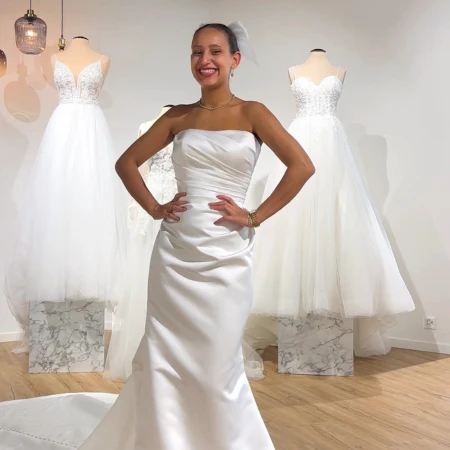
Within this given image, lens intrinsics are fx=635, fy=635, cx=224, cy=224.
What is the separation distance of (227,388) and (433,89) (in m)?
3.82

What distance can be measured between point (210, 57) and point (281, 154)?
384mm

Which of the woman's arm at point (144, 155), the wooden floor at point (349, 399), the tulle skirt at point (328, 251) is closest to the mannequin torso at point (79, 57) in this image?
the tulle skirt at point (328, 251)

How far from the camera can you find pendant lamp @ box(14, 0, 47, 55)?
457cm

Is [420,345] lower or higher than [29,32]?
lower

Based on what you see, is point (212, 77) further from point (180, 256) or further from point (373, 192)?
point (373, 192)

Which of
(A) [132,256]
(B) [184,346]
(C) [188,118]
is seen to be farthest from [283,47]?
(B) [184,346]

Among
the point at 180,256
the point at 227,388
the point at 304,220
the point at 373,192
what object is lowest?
the point at 227,388

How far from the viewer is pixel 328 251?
405 cm

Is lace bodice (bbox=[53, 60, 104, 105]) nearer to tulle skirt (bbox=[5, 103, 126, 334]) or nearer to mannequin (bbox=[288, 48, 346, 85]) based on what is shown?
tulle skirt (bbox=[5, 103, 126, 334])

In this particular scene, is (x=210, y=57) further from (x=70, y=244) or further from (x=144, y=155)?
(x=70, y=244)

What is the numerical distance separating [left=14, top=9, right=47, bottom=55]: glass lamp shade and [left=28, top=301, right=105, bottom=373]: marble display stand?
1871 millimetres

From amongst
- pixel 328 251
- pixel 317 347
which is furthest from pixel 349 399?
pixel 328 251

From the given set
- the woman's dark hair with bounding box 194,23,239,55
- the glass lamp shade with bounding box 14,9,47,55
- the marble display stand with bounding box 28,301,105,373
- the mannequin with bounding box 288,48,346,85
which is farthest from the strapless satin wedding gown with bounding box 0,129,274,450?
the glass lamp shade with bounding box 14,9,47,55

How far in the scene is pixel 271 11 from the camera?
5734mm
